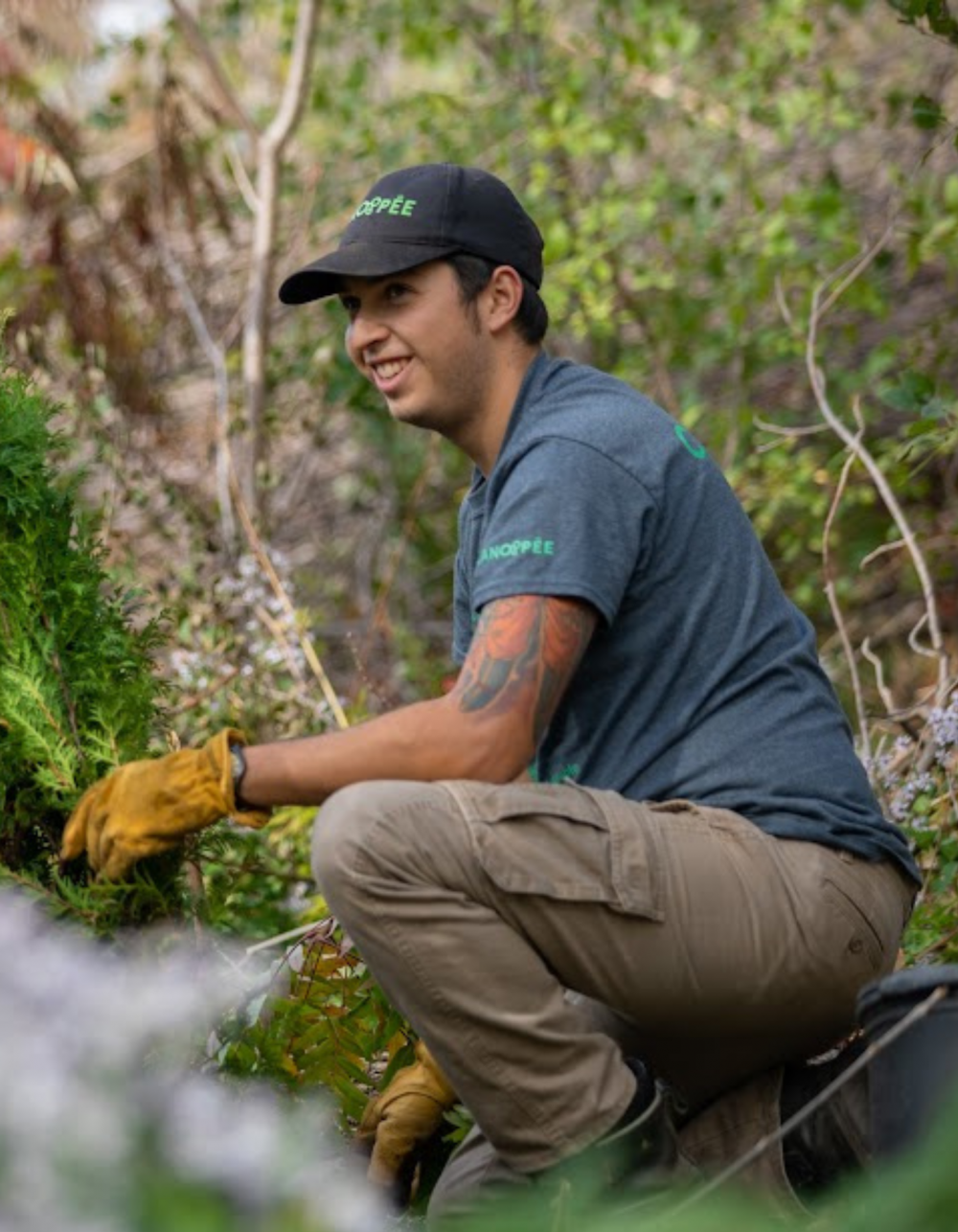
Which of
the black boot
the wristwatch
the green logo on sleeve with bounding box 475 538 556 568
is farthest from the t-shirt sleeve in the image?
the black boot

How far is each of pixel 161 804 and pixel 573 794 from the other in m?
0.56

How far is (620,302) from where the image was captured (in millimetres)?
7531

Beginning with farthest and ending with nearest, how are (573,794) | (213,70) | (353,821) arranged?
(213,70)
(573,794)
(353,821)

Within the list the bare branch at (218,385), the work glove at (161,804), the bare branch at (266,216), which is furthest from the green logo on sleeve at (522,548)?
the bare branch at (266,216)

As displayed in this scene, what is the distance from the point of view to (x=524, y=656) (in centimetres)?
271

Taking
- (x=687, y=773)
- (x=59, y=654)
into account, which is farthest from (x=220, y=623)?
(x=687, y=773)

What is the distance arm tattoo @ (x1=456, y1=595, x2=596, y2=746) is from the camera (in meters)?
2.72

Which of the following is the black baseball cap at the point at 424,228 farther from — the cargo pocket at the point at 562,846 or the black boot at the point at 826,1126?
the black boot at the point at 826,1126

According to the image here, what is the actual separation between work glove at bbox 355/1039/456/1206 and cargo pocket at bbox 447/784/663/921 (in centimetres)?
57

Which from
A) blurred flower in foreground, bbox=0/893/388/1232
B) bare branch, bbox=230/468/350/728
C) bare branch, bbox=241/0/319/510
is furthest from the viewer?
bare branch, bbox=241/0/319/510

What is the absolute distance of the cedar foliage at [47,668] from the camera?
2.99 m

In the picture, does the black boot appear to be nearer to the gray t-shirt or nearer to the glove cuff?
the gray t-shirt

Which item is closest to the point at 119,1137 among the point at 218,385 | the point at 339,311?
the point at 218,385

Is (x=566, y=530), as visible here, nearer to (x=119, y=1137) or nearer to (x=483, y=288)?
(x=483, y=288)
